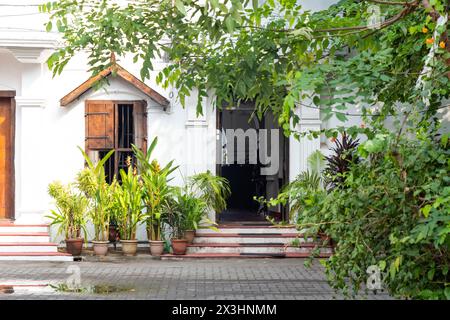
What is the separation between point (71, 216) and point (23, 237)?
957 millimetres

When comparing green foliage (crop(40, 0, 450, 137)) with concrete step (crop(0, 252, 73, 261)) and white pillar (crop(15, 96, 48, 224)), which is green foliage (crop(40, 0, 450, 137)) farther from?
white pillar (crop(15, 96, 48, 224))

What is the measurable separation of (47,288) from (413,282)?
6589 millimetres

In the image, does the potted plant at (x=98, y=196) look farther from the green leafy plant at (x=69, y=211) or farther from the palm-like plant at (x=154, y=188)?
the palm-like plant at (x=154, y=188)

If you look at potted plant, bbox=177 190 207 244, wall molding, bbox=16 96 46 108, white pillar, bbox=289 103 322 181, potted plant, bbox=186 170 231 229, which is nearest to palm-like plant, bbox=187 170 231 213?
potted plant, bbox=186 170 231 229

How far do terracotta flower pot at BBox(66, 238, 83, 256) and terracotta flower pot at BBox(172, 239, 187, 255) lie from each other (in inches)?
63.7

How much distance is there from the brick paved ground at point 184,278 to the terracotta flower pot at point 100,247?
11.0 inches

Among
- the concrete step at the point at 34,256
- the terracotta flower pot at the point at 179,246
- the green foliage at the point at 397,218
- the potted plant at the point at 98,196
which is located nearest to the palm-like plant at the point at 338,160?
the terracotta flower pot at the point at 179,246

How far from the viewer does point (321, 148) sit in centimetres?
1586

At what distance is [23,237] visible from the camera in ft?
48.7

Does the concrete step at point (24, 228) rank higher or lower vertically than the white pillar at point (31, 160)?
lower

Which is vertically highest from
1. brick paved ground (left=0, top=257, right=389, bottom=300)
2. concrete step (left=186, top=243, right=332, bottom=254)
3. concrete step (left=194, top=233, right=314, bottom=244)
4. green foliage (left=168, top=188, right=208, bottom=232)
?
green foliage (left=168, top=188, right=208, bottom=232)

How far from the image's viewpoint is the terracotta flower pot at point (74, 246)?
47.8 ft

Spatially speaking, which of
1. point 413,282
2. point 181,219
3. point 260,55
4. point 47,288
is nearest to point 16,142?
point 181,219

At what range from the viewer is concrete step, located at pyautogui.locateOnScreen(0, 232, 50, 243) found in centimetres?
1480
